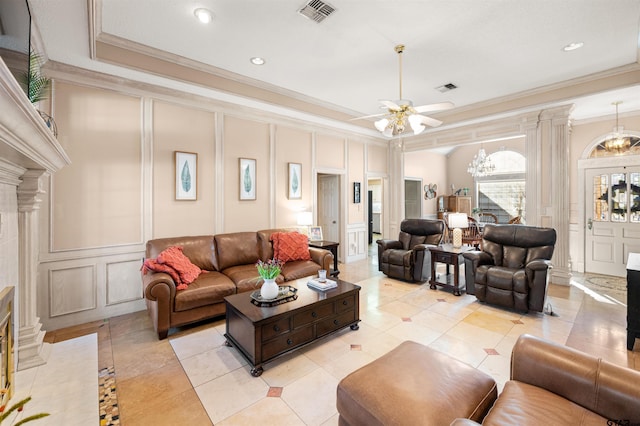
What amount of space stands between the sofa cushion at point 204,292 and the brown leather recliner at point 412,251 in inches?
106

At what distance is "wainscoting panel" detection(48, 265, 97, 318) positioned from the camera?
3072 millimetres

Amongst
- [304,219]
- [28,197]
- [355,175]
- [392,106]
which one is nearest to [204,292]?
[28,197]

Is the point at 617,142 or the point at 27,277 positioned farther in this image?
the point at 617,142

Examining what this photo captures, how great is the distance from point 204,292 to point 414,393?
7.79 ft

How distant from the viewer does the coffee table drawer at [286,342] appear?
2324 millimetres

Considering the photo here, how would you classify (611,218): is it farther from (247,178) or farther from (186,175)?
(186,175)

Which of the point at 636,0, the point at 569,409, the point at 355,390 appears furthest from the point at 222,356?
the point at 636,0

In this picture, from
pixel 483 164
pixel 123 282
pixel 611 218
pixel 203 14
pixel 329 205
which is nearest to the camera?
pixel 203 14

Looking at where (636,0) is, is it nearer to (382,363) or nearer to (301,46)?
(301,46)

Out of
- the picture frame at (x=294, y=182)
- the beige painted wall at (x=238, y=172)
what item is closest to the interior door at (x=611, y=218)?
the picture frame at (x=294, y=182)

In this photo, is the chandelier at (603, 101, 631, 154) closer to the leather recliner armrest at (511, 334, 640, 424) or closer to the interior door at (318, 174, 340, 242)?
the interior door at (318, 174, 340, 242)

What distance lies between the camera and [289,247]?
4.21 m

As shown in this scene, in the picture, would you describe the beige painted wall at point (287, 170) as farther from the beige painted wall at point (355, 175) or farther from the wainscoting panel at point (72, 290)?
the wainscoting panel at point (72, 290)

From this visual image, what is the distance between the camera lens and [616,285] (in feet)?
14.5
